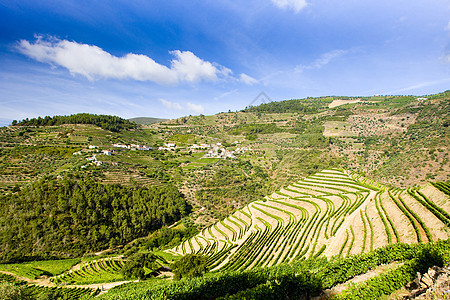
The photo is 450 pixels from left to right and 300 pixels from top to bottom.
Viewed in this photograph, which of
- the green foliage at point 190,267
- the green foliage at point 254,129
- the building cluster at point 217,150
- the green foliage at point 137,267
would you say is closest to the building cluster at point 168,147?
the building cluster at point 217,150

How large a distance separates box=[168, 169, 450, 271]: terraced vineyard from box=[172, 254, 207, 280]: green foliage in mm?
3217

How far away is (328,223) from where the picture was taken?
24.6 m

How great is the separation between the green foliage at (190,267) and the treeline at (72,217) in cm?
4052

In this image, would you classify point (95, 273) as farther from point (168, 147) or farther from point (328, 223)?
point (168, 147)

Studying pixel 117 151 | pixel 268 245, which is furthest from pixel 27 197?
pixel 268 245

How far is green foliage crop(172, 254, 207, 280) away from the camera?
22.2 meters

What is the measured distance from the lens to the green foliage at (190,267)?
2222 cm

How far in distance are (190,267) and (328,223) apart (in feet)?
61.0

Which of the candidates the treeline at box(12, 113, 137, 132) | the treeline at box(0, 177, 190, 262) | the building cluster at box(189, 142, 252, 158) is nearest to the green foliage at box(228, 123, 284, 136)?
the building cluster at box(189, 142, 252, 158)

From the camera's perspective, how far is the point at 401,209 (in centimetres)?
1877

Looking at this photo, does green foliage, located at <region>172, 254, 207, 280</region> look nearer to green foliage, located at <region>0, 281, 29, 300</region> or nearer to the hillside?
the hillside

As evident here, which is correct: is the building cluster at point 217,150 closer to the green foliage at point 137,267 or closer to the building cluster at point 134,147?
the building cluster at point 134,147

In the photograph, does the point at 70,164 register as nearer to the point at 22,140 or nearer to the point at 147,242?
the point at 22,140

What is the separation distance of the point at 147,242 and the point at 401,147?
8858 cm
